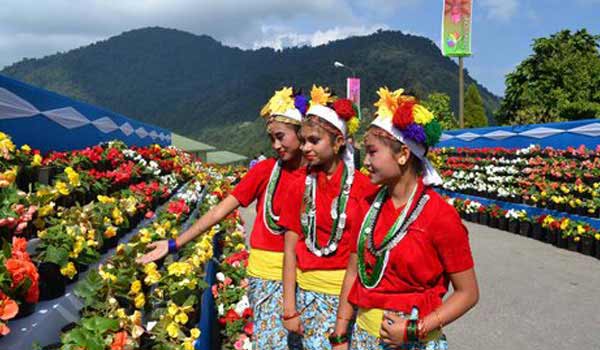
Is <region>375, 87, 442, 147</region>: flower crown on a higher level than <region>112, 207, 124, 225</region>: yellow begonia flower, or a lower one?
higher

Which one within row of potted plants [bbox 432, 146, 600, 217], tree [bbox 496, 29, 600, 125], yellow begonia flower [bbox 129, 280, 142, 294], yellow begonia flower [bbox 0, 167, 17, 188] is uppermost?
tree [bbox 496, 29, 600, 125]

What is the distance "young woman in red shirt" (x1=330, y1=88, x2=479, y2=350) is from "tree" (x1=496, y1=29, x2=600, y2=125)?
2627cm

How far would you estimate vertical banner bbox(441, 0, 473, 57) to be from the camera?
2375cm

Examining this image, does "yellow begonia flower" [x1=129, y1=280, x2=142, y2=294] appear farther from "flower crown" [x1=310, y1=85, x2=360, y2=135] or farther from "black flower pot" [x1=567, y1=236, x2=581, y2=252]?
"black flower pot" [x1=567, y1=236, x2=581, y2=252]

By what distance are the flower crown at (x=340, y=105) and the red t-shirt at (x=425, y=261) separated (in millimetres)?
737

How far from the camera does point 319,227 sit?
2.81 meters

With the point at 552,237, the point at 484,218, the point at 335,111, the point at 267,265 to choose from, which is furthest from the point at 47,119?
the point at 484,218

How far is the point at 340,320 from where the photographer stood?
247cm

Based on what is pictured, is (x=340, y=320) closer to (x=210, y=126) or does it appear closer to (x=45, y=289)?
(x=45, y=289)

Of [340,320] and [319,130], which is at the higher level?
[319,130]

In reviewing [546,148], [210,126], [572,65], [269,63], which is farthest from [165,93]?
[546,148]

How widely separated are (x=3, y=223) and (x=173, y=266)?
1.07 m

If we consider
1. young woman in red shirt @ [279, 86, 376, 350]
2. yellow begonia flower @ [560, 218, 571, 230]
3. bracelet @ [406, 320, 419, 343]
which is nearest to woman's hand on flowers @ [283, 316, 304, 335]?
young woman in red shirt @ [279, 86, 376, 350]

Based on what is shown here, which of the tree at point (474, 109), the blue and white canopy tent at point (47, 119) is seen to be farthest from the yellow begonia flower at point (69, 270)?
the tree at point (474, 109)
